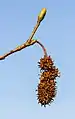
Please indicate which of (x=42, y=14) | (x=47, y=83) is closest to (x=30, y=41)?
(x=42, y=14)

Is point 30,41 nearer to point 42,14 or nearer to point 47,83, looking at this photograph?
point 42,14

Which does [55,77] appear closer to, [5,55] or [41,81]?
[41,81]

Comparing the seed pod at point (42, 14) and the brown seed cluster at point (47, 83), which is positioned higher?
the seed pod at point (42, 14)

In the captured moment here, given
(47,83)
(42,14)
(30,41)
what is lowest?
(47,83)

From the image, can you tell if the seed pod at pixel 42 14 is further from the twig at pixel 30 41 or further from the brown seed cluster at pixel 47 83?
the brown seed cluster at pixel 47 83

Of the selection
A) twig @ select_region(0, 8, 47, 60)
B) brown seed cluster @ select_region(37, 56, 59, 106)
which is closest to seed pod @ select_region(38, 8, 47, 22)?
twig @ select_region(0, 8, 47, 60)

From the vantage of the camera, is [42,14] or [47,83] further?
[42,14]

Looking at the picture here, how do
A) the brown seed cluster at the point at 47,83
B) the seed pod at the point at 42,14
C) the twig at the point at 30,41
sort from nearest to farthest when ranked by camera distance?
1. the brown seed cluster at the point at 47,83
2. the twig at the point at 30,41
3. the seed pod at the point at 42,14

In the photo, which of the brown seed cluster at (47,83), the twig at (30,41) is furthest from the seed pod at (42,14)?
the brown seed cluster at (47,83)

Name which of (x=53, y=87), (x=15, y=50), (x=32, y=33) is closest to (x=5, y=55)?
(x=15, y=50)
